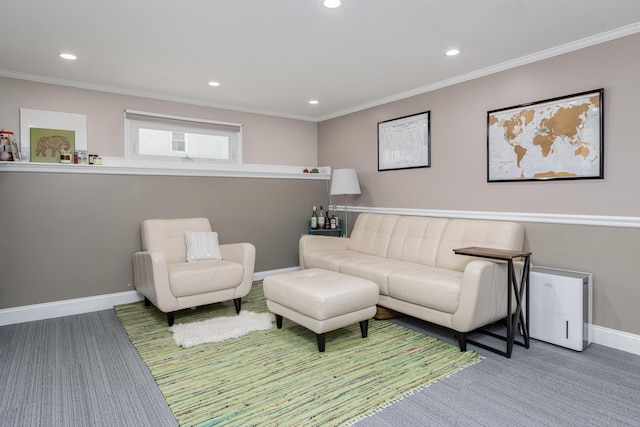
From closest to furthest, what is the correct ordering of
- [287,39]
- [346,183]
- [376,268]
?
[287,39] → [376,268] → [346,183]

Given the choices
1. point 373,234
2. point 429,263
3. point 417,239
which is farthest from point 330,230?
point 429,263

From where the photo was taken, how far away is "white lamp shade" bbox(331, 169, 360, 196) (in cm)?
466

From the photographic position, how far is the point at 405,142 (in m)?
4.33

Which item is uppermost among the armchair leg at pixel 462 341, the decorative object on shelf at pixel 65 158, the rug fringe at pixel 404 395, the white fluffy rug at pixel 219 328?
the decorative object on shelf at pixel 65 158

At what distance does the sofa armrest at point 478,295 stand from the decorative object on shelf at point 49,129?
3872 millimetres

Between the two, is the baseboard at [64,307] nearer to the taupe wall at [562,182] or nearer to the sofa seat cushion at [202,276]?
the sofa seat cushion at [202,276]

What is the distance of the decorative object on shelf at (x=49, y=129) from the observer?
11.7ft

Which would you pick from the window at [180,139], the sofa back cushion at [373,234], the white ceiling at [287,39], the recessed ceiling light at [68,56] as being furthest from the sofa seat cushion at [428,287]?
the recessed ceiling light at [68,56]

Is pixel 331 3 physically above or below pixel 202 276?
above

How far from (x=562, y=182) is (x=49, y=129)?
186 inches

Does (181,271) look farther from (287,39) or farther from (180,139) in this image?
(287,39)

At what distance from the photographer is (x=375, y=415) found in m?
1.94

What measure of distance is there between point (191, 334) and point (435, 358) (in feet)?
6.32

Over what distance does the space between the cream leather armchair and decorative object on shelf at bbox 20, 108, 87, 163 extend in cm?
109
